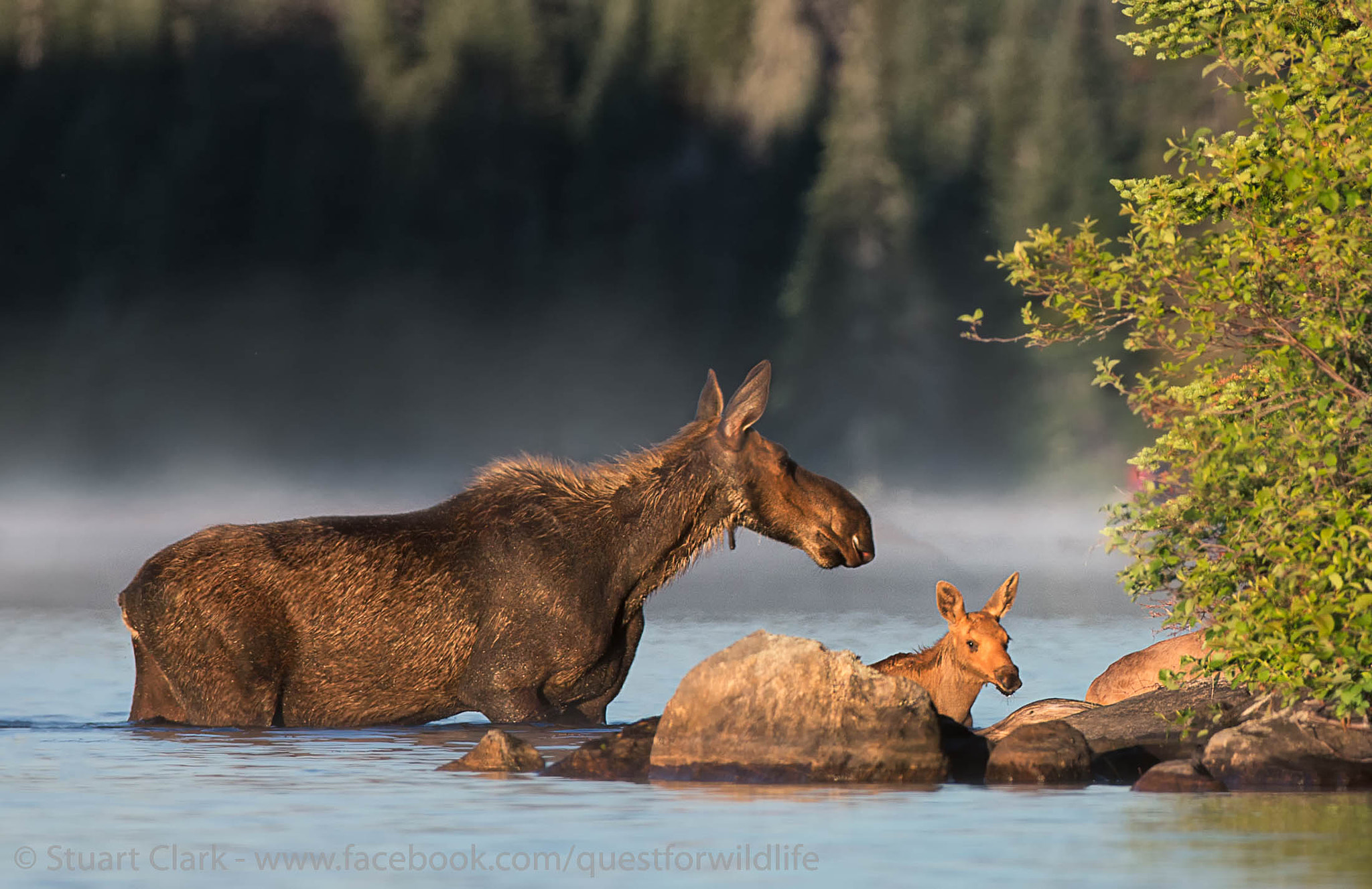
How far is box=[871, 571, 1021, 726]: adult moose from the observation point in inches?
748

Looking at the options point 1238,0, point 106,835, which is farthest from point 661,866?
point 1238,0

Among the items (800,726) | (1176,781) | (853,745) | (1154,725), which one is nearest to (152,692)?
(800,726)

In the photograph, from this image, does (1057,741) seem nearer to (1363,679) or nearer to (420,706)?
(1363,679)

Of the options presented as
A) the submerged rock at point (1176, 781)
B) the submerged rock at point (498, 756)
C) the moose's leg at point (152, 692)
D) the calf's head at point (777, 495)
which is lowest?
the submerged rock at point (1176, 781)

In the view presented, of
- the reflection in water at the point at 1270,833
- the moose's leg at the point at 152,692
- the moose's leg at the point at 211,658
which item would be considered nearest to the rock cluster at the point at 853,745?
the reflection in water at the point at 1270,833

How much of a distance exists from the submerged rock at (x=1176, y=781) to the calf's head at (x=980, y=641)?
373 cm

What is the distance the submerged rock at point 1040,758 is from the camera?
1531 centimetres

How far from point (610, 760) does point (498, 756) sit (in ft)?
2.83

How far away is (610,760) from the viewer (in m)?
15.7

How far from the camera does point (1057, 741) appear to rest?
15.6 m

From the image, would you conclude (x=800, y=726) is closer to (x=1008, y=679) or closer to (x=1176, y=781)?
(x=1176, y=781)

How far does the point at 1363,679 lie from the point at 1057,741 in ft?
7.58

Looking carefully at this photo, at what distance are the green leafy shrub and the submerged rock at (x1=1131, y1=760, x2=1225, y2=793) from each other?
0.87 meters

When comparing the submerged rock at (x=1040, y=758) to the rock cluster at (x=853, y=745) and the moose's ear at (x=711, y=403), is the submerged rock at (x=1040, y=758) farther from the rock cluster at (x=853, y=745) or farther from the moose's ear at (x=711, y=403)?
the moose's ear at (x=711, y=403)
